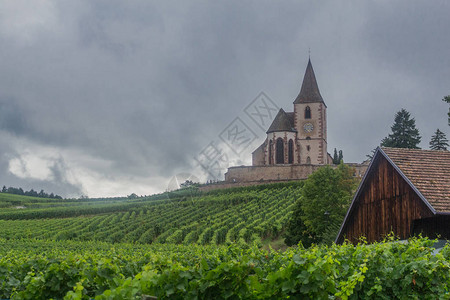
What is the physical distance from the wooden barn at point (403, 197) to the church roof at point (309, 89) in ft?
189

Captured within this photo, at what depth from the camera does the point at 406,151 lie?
53.6 feet

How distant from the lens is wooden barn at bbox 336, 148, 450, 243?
13.9m

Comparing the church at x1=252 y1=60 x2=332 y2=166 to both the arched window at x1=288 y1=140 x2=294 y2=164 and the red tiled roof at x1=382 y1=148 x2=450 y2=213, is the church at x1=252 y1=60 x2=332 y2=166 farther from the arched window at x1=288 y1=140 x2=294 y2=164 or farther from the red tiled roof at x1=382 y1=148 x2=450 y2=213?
the red tiled roof at x1=382 y1=148 x2=450 y2=213

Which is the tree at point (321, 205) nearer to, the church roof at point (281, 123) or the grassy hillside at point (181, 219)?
the grassy hillside at point (181, 219)

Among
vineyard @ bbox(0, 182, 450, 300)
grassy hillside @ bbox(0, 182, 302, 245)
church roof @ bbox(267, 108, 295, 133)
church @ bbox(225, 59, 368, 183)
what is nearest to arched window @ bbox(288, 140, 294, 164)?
church @ bbox(225, 59, 368, 183)

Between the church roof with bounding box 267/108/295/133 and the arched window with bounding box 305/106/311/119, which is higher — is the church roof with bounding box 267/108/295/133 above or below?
below

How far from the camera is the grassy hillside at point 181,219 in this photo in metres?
40.1

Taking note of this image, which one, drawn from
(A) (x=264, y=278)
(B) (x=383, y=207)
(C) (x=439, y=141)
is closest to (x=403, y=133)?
(C) (x=439, y=141)

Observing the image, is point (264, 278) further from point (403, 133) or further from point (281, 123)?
point (281, 123)

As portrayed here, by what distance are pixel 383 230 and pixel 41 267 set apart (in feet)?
37.6

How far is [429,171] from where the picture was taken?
1512 centimetres

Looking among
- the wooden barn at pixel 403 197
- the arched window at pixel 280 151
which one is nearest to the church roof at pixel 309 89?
the arched window at pixel 280 151

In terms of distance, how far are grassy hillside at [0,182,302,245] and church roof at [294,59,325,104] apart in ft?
57.5

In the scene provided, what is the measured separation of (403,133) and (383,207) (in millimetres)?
42383
